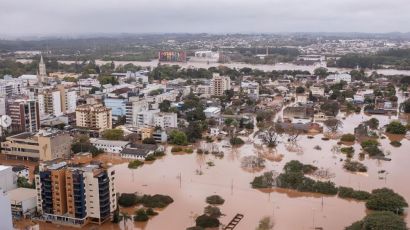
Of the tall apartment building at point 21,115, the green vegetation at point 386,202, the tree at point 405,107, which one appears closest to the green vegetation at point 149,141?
the tall apartment building at point 21,115

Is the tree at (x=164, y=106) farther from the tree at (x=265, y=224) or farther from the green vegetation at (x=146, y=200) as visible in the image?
the tree at (x=265, y=224)

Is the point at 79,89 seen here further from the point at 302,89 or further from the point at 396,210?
the point at 396,210

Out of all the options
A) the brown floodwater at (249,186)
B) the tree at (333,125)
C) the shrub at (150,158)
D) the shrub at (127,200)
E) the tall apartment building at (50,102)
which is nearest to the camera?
the brown floodwater at (249,186)

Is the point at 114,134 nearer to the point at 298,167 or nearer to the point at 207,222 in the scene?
the point at 298,167

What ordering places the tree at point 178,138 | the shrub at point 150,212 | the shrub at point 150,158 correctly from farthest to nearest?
1. the tree at point 178,138
2. the shrub at point 150,158
3. the shrub at point 150,212

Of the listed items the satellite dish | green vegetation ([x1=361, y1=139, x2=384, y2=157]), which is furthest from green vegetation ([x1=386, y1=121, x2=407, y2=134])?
the satellite dish

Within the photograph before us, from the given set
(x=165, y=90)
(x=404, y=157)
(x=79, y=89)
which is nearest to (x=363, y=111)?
(x=404, y=157)
